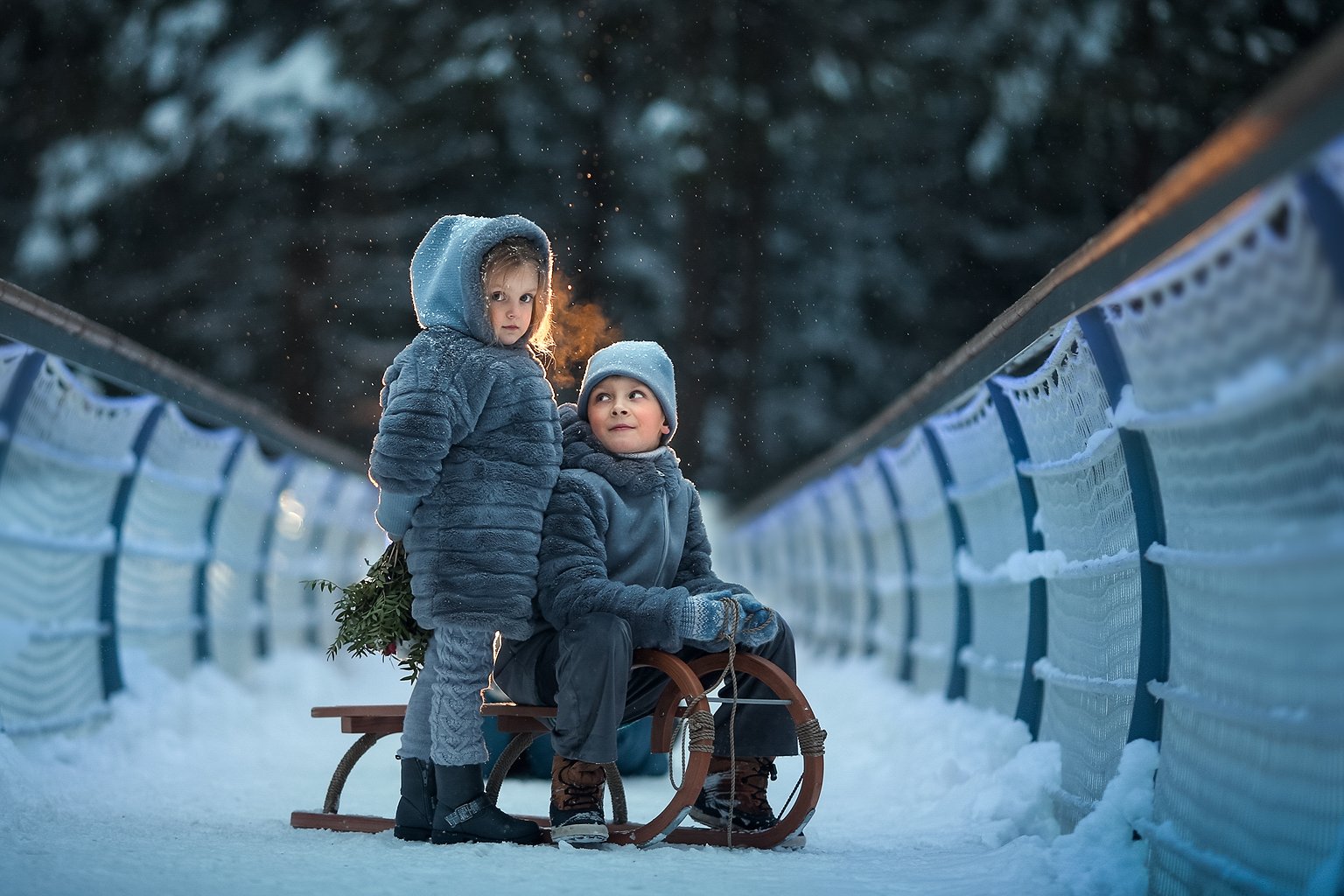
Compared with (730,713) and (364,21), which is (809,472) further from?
(364,21)

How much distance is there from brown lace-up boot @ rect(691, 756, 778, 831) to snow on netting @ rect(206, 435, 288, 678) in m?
4.45

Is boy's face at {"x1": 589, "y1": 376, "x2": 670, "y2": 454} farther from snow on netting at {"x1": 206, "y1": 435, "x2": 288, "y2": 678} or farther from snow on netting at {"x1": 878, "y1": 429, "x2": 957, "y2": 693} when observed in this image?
snow on netting at {"x1": 206, "y1": 435, "x2": 288, "y2": 678}

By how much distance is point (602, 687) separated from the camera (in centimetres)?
428

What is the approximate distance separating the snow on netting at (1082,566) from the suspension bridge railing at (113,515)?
291 centimetres

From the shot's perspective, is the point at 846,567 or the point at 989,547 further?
the point at 846,567

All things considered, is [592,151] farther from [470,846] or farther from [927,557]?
[470,846]

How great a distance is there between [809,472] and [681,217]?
16712 millimetres

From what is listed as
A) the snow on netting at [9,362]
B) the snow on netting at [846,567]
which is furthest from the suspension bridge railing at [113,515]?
the snow on netting at [846,567]

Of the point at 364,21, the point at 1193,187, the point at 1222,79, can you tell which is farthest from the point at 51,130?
the point at 1193,187

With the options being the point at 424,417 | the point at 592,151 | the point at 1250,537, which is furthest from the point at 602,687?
the point at 592,151

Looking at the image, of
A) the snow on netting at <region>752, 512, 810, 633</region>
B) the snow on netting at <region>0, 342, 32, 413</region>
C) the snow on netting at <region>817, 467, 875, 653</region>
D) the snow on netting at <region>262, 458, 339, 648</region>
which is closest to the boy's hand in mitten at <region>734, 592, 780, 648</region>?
the snow on netting at <region>0, 342, 32, 413</region>

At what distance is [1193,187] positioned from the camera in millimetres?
2973

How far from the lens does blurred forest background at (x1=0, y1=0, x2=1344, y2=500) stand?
23.2 meters

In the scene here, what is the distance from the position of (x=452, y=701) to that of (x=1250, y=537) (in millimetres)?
2082
